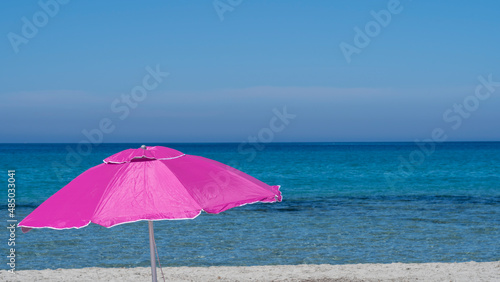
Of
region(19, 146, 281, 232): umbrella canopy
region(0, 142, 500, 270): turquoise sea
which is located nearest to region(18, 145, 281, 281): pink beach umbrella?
region(19, 146, 281, 232): umbrella canopy

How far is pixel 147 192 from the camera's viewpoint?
504 cm

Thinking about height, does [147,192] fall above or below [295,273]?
above

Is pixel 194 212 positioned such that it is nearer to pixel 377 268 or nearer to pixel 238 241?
pixel 377 268

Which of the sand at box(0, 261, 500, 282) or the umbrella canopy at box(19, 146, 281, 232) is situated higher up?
the umbrella canopy at box(19, 146, 281, 232)

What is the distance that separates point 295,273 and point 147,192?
6.14 meters

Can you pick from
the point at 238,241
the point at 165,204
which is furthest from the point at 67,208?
the point at 238,241

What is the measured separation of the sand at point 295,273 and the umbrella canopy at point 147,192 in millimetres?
5169

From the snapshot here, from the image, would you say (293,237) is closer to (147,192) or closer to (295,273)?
(295,273)

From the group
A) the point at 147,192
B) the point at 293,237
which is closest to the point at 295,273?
the point at 293,237

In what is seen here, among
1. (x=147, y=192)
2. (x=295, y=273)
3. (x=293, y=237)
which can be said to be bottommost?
(x=295, y=273)

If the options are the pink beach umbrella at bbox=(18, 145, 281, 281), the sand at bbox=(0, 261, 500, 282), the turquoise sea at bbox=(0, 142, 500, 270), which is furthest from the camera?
the turquoise sea at bbox=(0, 142, 500, 270)

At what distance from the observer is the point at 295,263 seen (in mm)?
12148

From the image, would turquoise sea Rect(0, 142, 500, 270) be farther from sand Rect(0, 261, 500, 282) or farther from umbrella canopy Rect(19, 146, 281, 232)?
umbrella canopy Rect(19, 146, 281, 232)

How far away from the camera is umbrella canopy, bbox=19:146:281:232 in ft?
16.1
